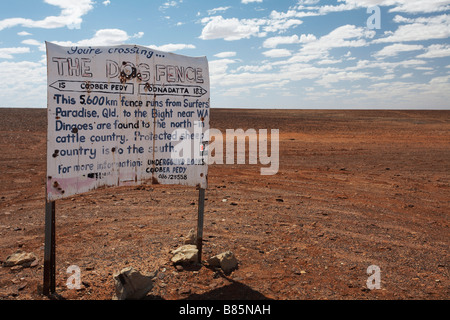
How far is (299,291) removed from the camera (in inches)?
164

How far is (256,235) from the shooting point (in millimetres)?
5922

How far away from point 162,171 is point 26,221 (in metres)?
3.42

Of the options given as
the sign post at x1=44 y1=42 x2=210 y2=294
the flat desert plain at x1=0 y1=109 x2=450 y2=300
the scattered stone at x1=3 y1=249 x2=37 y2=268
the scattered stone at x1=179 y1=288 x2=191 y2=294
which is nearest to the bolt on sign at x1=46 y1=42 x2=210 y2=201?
the sign post at x1=44 y1=42 x2=210 y2=294

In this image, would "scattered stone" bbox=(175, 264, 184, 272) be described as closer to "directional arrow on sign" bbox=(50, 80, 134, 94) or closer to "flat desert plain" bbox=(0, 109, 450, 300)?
"flat desert plain" bbox=(0, 109, 450, 300)

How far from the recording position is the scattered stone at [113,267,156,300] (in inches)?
151

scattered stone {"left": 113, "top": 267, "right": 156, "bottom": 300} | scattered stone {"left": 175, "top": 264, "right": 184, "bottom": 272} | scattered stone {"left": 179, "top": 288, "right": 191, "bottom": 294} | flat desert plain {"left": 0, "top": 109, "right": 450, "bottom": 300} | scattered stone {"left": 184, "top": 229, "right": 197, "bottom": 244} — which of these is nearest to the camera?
scattered stone {"left": 113, "top": 267, "right": 156, "bottom": 300}

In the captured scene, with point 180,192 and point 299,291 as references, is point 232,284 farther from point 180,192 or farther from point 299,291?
point 180,192

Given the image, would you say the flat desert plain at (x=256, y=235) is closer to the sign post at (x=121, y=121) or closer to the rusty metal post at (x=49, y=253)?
the rusty metal post at (x=49, y=253)

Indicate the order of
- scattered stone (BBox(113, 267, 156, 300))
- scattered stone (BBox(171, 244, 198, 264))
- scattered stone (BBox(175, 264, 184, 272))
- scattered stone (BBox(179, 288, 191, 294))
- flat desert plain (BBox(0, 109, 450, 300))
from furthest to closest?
scattered stone (BBox(171, 244, 198, 264)), scattered stone (BBox(175, 264, 184, 272)), flat desert plain (BBox(0, 109, 450, 300)), scattered stone (BBox(179, 288, 191, 294)), scattered stone (BBox(113, 267, 156, 300))

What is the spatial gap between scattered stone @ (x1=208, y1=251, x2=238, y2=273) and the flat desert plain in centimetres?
9

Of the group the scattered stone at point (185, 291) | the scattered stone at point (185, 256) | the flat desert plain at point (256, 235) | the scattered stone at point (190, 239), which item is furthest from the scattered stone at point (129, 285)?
the scattered stone at point (190, 239)

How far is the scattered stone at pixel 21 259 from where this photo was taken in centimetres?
472

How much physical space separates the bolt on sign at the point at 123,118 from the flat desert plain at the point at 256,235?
1.18 meters

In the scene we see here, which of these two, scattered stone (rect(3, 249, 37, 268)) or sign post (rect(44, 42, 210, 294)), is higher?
sign post (rect(44, 42, 210, 294))
